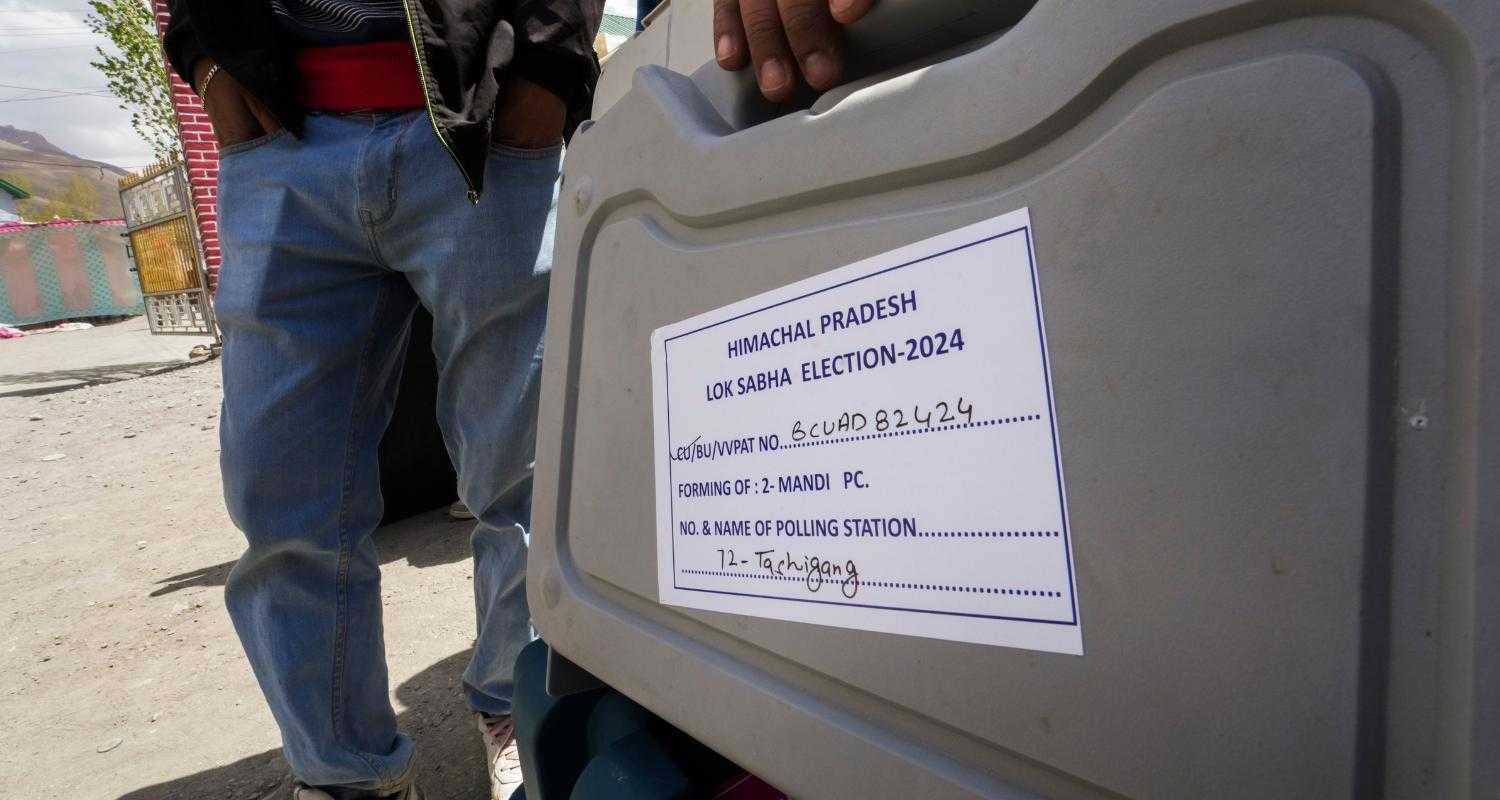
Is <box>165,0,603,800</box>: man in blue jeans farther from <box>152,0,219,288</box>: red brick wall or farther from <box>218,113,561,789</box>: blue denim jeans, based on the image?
<box>152,0,219,288</box>: red brick wall

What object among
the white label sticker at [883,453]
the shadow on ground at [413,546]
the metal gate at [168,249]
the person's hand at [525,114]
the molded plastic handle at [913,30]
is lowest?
the shadow on ground at [413,546]

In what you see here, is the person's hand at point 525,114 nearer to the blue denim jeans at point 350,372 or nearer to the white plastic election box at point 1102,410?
the blue denim jeans at point 350,372

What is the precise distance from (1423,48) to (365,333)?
135cm

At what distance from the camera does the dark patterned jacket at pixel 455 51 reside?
1177 mm

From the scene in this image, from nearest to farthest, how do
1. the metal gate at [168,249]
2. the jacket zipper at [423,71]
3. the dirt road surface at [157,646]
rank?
the jacket zipper at [423,71] → the dirt road surface at [157,646] → the metal gate at [168,249]

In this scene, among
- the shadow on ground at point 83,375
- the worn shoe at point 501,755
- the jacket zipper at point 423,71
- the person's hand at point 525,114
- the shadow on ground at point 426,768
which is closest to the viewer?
the jacket zipper at point 423,71

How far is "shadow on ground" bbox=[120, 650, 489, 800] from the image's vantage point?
1640 mm

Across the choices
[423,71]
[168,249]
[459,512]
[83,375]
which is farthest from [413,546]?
[83,375]

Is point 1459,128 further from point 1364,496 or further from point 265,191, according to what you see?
point 265,191

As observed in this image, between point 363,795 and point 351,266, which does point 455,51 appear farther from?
point 363,795

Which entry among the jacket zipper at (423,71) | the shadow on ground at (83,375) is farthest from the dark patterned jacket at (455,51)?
the shadow on ground at (83,375)

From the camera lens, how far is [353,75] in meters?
1.26

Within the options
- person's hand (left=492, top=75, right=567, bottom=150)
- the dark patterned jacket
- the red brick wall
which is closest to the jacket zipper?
the dark patterned jacket

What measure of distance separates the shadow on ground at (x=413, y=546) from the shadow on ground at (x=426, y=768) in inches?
33.6
